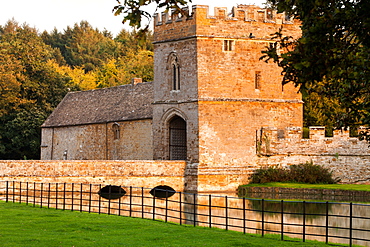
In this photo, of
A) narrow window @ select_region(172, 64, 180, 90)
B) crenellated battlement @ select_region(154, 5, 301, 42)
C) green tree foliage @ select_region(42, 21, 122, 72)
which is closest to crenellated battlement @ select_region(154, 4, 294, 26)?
crenellated battlement @ select_region(154, 5, 301, 42)

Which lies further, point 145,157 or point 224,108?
point 145,157

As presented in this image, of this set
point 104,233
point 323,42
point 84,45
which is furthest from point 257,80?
point 84,45

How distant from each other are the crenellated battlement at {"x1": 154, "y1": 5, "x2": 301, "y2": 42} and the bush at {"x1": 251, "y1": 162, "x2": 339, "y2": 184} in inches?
269

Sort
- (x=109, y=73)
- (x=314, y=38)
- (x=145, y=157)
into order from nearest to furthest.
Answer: (x=314, y=38)
(x=145, y=157)
(x=109, y=73)

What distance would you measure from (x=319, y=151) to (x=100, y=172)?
11098mm

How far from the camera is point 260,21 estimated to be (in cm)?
3788

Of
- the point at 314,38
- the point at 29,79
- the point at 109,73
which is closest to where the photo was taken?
the point at 314,38

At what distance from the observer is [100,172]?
35.4 metres

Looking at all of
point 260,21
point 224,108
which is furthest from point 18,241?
point 260,21

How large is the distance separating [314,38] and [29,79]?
49736mm

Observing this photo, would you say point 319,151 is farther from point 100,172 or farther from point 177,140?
point 100,172

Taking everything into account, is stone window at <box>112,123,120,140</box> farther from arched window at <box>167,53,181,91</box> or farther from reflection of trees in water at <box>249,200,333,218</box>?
reflection of trees in water at <box>249,200,333,218</box>

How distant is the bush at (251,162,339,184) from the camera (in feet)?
121

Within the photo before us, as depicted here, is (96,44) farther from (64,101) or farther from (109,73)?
(64,101)
